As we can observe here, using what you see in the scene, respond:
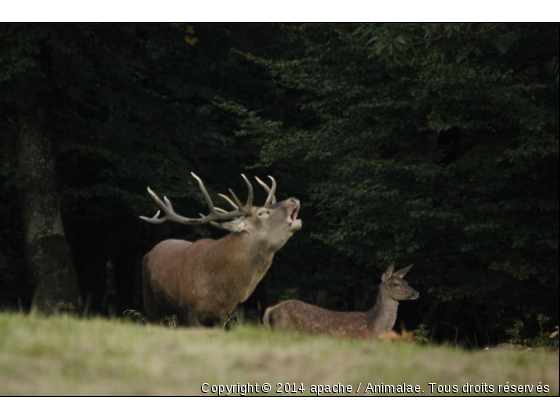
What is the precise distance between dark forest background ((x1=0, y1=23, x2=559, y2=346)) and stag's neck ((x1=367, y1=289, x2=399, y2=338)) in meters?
1.10

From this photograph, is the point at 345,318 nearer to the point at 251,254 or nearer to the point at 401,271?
the point at 401,271

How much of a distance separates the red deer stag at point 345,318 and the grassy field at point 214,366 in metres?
4.53

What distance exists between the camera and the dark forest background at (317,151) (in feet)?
37.9

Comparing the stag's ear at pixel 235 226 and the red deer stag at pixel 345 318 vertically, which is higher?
the stag's ear at pixel 235 226

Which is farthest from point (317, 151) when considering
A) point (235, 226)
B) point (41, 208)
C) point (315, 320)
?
point (41, 208)

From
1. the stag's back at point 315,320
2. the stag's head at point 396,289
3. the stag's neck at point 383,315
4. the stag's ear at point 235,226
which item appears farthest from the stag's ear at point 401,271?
the stag's ear at point 235,226

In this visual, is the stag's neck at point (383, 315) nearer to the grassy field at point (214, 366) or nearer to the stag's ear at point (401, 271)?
the stag's ear at point (401, 271)

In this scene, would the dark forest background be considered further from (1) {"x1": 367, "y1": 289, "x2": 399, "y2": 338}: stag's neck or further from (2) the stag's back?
(2) the stag's back

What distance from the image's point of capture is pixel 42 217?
15367 mm

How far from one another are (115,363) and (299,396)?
1.24 meters

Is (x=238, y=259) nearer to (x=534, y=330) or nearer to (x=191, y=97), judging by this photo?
(x=534, y=330)

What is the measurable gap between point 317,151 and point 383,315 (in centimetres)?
359

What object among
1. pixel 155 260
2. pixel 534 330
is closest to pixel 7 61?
pixel 155 260

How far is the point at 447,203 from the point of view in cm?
1252
